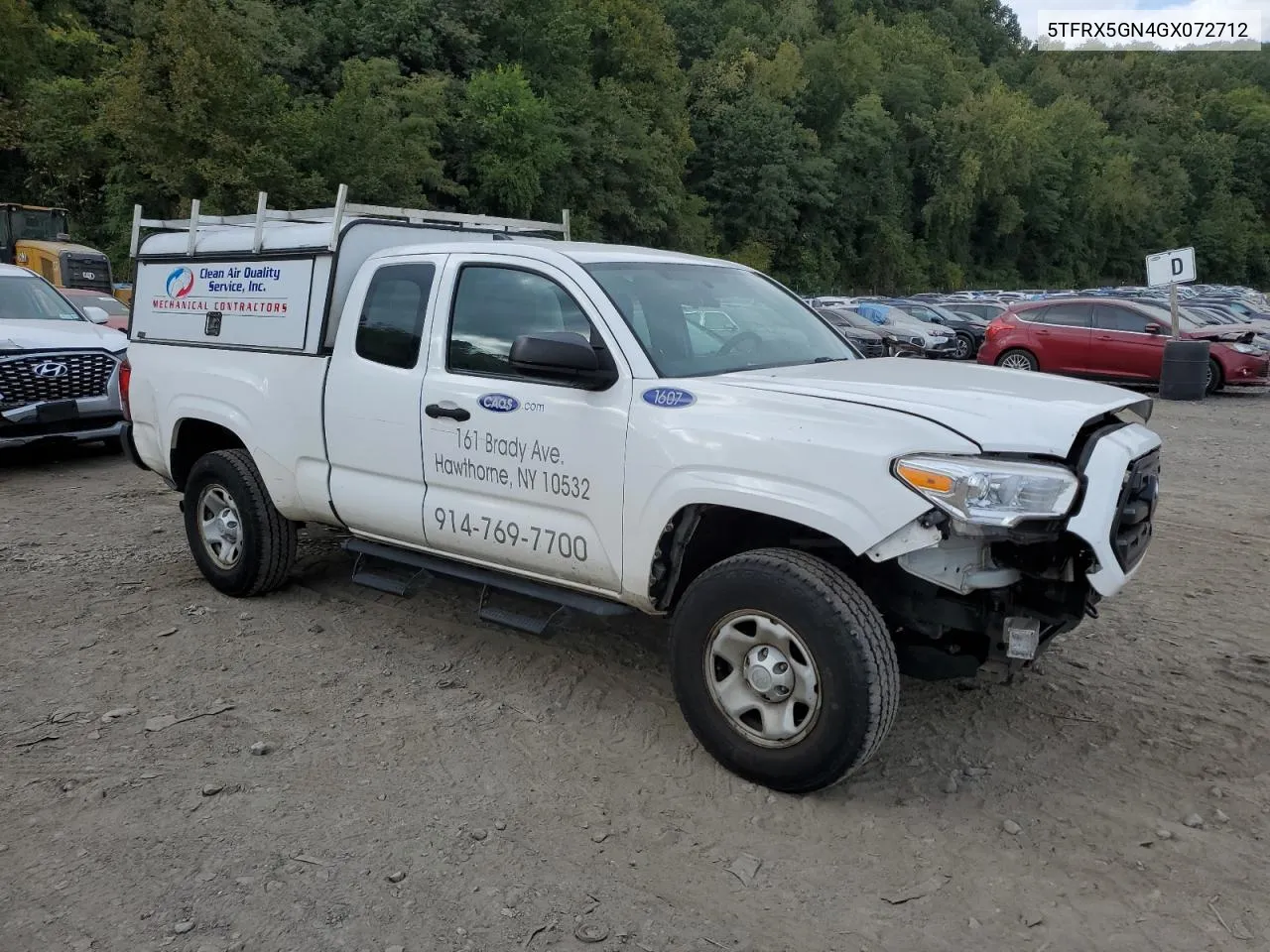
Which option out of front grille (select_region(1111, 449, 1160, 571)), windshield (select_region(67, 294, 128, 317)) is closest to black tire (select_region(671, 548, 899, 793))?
front grille (select_region(1111, 449, 1160, 571))

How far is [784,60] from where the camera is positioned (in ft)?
249

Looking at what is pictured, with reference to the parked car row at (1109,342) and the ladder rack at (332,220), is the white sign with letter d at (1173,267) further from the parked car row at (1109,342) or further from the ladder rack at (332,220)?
the ladder rack at (332,220)

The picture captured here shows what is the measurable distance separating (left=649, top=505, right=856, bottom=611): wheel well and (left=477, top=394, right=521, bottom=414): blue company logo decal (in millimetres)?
879

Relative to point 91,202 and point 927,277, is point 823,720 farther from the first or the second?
point 927,277

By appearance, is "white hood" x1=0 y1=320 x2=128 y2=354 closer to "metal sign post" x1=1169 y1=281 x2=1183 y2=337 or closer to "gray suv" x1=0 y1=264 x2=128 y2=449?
"gray suv" x1=0 y1=264 x2=128 y2=449

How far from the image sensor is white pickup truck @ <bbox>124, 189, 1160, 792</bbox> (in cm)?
335

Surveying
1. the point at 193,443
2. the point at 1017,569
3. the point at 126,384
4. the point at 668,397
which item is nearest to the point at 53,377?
the point at 126,384

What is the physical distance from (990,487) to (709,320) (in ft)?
5.21

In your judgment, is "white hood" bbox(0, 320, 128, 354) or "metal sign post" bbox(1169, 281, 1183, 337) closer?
"white hood" bbox(0, 320, 128, 354)

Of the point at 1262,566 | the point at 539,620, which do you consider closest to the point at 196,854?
the point at 539,620

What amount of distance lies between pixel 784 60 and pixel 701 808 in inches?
3128

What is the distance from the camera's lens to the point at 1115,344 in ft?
56.6

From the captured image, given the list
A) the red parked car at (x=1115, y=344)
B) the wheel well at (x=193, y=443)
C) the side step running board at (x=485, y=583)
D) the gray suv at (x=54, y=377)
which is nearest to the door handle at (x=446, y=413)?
the side step running board at (x=485, y=583)

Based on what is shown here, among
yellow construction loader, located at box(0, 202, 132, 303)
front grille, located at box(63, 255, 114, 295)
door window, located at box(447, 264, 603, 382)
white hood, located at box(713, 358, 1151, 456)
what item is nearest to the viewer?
white hood, located at box(713, 358, 1151, 456)
